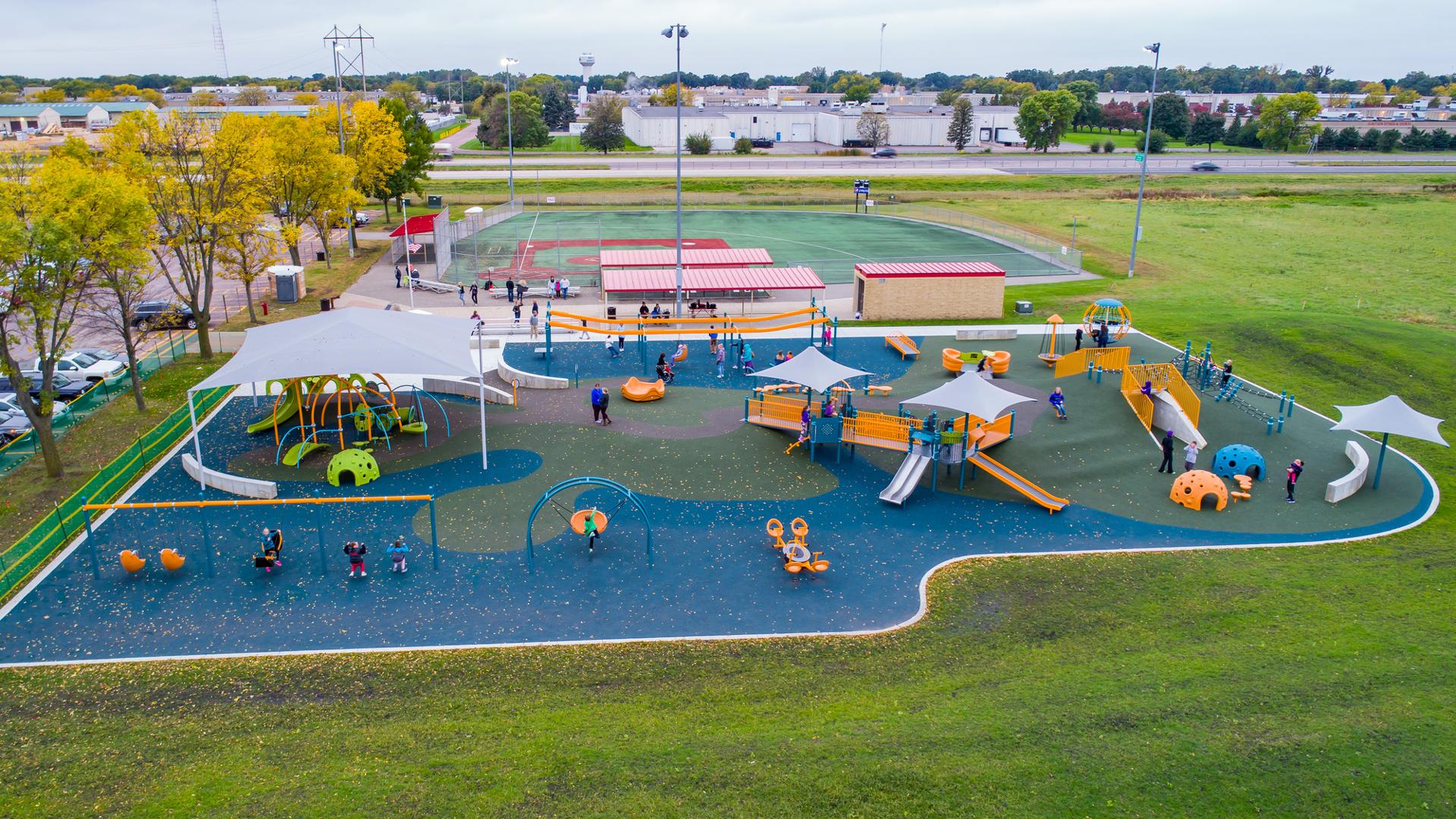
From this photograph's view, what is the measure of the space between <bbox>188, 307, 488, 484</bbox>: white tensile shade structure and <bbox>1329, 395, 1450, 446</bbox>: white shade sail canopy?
23.6m

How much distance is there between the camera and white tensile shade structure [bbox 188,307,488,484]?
25.3 metres

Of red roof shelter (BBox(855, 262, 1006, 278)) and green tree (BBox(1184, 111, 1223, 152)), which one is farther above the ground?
green tree (BBox(1184, 111, 1223, 152))

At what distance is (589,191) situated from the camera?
84812mm

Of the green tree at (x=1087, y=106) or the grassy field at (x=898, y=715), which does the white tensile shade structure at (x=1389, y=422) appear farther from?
the green tree at (x=1087, y=106)

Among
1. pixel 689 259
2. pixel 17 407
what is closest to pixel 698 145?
pixel 689 259

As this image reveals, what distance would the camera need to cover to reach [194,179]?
37094mm

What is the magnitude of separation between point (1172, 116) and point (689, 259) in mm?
120920

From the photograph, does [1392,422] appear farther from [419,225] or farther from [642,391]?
[419,225]

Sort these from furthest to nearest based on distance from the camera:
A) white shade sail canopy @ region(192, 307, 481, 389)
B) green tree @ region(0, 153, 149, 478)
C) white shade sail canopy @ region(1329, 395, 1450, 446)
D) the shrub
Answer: the shrub → white shade sail canopy @ region(192, 307, 481, 389) → white shade sail canopy @ region(1329, 395, 1450, 446) → green tree @ region(0, 153, 149, 478)

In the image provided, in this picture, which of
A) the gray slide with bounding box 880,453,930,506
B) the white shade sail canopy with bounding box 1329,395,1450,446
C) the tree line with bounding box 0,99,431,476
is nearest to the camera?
the tree line with bounding box 0,99,431,476

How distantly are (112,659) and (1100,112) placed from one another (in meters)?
168

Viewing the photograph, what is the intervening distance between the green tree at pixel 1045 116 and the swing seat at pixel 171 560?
122167mm

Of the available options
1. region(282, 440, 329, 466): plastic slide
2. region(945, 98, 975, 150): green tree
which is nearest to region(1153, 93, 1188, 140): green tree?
region(945, 98, 975, 150): green tree

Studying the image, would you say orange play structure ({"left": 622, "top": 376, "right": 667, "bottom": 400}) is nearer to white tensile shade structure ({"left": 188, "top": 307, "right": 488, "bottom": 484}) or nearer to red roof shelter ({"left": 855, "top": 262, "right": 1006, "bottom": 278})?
white tensile shade structure ({"left": 188, "top": 307, "right": 488, "bottom": 484})
